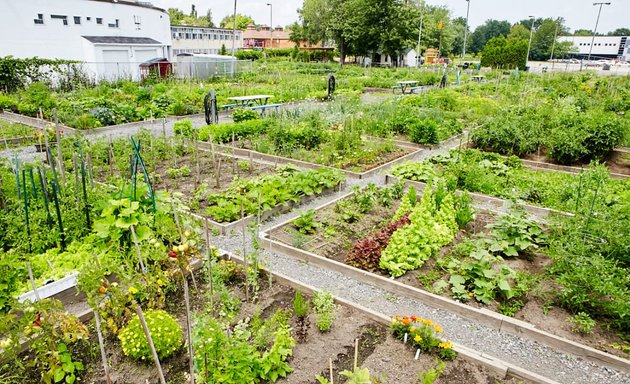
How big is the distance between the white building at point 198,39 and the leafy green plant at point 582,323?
1989 inches

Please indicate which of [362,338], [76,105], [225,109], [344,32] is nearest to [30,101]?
[76,105]

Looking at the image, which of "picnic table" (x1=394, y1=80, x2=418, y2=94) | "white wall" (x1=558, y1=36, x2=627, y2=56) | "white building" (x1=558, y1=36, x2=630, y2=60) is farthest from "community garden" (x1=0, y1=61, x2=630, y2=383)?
"white wall" (x1=558, y1=36, x2=627, y2=56)

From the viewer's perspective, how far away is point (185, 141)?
10969 mm

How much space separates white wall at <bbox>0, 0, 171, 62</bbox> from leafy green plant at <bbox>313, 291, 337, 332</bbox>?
28375mm

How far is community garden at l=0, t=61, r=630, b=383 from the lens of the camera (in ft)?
11.2

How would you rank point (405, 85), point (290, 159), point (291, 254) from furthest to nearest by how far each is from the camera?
point (405, 85)
point (290, 159)
point (291, 254)

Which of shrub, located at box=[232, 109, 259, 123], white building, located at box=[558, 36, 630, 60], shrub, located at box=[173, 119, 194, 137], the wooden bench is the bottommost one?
shrub, located at box=[173, 119, 194, 137]

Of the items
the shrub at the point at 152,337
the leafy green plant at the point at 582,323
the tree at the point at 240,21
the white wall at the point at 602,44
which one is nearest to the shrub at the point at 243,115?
the shrub at the point at 152,337

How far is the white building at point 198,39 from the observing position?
4953 cm

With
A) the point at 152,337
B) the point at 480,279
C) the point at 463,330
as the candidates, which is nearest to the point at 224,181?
the point at 152,337

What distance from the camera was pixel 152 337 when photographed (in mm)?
3408

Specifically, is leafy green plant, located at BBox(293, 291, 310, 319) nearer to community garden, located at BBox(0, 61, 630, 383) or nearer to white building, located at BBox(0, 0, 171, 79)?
community garden, located at BBox(0, 61, 630, 383)

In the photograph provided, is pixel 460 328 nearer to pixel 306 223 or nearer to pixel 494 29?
pixel 306 223

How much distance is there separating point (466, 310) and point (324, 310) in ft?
5.27
